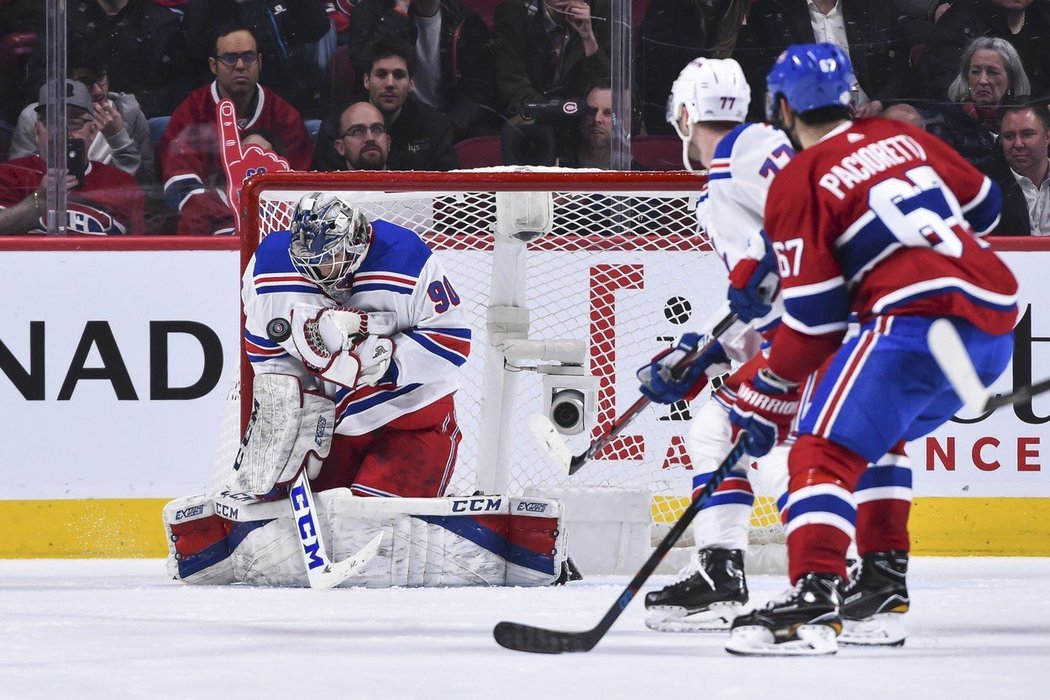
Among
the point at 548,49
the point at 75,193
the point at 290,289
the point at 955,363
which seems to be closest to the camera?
the point at 955,363

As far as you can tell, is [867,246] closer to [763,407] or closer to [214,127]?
[763,407]

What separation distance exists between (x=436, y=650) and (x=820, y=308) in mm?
735

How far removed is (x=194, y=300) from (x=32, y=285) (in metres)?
0.43

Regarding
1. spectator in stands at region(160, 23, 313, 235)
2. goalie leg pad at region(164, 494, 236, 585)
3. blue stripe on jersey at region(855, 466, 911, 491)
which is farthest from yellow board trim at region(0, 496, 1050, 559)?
blue stripe on jersey at region(855, 466, 911, 491)

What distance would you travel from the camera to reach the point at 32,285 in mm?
4277

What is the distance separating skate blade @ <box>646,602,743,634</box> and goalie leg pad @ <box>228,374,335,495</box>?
3.34ft

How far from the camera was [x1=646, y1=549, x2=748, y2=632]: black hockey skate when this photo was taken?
8.95 feet

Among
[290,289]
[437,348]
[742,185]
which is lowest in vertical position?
[437,348]

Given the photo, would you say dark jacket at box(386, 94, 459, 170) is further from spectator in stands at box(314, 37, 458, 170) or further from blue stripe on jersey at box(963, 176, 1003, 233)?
blue stripe on jersey at box(963, 176, 1003, 233)

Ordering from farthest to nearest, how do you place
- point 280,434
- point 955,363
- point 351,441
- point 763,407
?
point 351,441 → point 280,434 → point 763,407 → point 955,363

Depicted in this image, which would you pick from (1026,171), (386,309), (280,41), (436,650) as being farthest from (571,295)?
(436,650)

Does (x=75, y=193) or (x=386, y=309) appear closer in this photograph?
(x=386, y=309)

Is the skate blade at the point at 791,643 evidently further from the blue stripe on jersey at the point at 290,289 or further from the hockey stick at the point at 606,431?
the blue stripe on jersey at the point at 290,289

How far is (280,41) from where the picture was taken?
474cm
